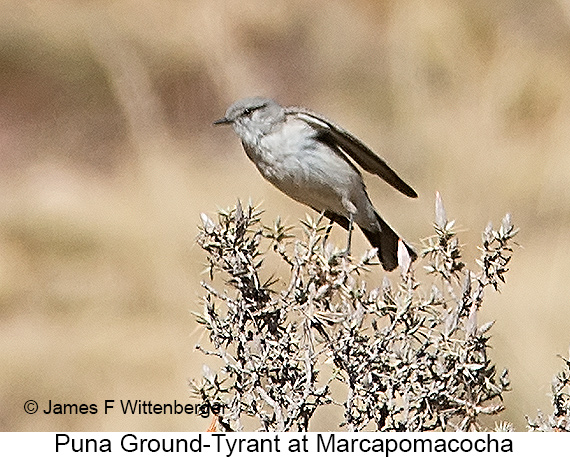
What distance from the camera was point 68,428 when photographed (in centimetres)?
400

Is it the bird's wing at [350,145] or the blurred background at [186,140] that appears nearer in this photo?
the bird's wing at [350,145]

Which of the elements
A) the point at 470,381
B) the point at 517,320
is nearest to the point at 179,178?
the point at 517,320

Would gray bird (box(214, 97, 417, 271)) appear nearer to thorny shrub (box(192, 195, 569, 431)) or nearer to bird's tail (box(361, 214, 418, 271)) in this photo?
bird's tail (box(361, 214, 418, 271))

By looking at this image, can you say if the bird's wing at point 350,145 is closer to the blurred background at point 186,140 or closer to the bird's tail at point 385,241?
the bird's tail at point 385,241

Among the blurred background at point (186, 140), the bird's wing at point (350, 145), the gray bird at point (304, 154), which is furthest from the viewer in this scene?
the blurred background at point (186, 140)

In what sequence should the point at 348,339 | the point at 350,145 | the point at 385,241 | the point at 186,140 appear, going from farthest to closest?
the point at 186,140, the point at 385,241, the point at 350,145, the point at 348,339

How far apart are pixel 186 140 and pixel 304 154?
2045 millimetres

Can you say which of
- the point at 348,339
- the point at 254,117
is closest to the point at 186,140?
the point at 254,117

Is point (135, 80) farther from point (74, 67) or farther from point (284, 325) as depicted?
point (284, 325)

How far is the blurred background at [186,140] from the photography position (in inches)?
179

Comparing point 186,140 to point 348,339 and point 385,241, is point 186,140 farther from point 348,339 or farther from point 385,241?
point 348,339

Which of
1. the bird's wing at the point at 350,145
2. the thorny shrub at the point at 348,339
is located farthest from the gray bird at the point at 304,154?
the thorny shrub at the point at 348,339

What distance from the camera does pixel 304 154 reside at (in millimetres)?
3055
